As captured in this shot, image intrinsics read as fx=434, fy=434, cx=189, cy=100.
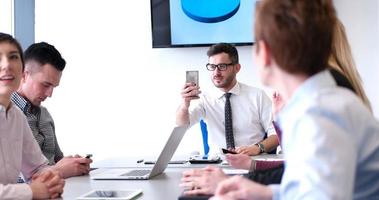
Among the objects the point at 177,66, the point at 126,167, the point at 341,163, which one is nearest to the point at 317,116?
the point at 341,163

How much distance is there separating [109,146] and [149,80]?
71cm

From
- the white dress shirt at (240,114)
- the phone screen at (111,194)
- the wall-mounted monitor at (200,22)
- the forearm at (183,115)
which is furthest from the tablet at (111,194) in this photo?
the wall-mounted monitor at (200,22)

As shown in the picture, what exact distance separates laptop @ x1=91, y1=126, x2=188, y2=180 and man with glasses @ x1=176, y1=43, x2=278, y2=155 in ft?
3.47

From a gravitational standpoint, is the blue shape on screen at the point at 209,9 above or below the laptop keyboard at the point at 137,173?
above

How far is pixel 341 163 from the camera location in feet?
2.63

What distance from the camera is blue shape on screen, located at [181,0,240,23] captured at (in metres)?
A: 3.72

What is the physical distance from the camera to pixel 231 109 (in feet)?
11.0

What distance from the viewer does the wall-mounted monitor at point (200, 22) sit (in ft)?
12.2

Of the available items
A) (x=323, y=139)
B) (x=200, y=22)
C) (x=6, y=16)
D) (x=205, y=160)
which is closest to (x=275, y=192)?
(x=323, y=139)

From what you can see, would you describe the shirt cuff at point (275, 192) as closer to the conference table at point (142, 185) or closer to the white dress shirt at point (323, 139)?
the white dress shirt at point (323, 139)

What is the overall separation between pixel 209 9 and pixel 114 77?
1.04 meters

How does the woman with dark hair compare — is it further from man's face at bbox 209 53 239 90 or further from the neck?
man's face at bbox 209 53 239 90

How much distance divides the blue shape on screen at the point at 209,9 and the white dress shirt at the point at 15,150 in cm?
209

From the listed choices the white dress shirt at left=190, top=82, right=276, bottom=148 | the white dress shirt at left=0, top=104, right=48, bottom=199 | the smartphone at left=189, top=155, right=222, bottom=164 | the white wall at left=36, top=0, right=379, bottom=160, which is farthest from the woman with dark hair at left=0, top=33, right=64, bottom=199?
the white wall at left=36, top=0, right=379, bottom=160
